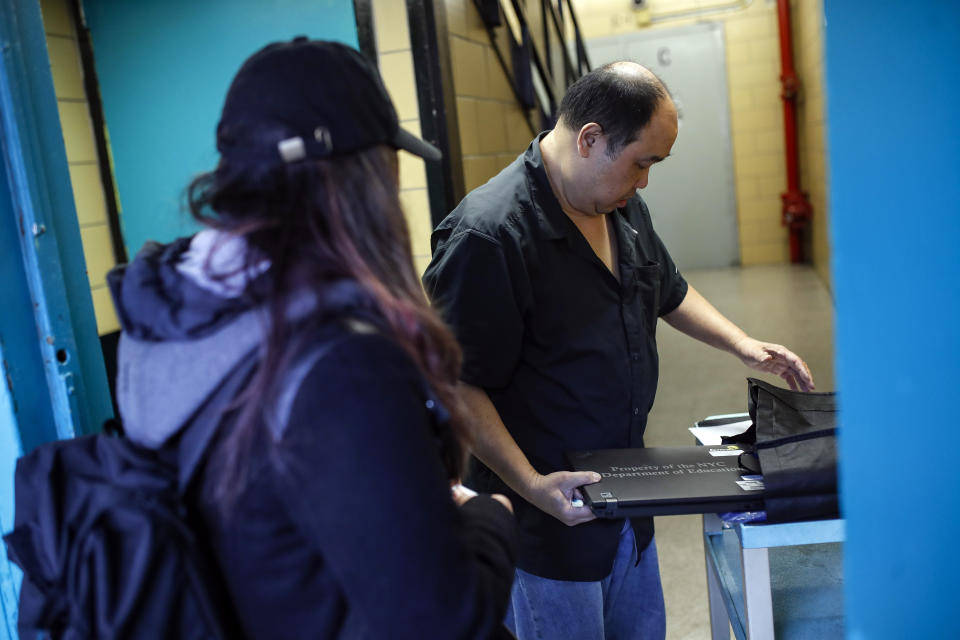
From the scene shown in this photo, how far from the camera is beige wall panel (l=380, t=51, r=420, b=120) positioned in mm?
2908

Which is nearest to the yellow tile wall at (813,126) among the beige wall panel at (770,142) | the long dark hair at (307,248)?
the beige wall panel at (770,142)

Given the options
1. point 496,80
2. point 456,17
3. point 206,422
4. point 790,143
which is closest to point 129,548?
point 206,422

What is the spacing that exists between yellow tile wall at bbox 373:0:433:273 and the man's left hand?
134 centimetres

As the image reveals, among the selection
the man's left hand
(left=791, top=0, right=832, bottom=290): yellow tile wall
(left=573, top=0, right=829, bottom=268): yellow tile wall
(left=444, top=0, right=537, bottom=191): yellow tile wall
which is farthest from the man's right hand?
(left=573, top=0, right=829, bottom=268): yellow tile wall

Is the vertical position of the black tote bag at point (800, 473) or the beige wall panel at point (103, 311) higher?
the beige wall panel at point (103, 311)

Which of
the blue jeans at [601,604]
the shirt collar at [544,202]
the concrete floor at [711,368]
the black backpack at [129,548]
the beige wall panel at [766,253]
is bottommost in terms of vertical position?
the concrete floor at [711,368]

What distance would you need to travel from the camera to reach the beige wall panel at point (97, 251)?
2.81 meters

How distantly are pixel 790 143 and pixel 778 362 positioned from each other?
6473 millimetres

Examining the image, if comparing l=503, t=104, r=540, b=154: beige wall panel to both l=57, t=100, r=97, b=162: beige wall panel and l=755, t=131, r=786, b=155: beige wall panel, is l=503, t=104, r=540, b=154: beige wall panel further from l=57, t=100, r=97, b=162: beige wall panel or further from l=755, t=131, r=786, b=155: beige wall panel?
l=755, t=131, r=786, b=155: beige wall panel

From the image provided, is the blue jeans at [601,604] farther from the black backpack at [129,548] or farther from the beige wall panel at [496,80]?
the beige wall panel at [496,80]

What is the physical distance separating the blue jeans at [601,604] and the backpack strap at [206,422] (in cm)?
105

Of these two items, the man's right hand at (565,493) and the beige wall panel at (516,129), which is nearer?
the man's right hand at (565,493)

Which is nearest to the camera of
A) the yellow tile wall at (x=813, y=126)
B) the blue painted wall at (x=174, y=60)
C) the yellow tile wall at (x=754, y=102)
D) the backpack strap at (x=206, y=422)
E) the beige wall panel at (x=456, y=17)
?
the backpack strap at (x=206, y=422)

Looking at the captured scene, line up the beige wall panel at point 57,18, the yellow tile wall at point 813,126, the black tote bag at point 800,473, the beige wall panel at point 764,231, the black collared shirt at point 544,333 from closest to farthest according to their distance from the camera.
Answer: the black tote bag at point 800,473 → the black collared shirt at point 544,333 → the beige wall panel at point 57,18 → the yellow tile wall at point 813,126 → the beige wall panel at point 764,231
